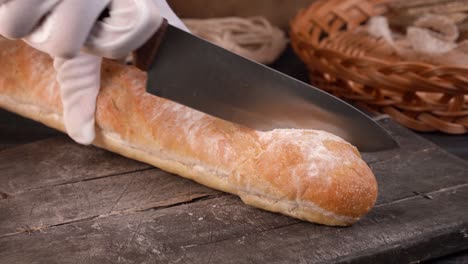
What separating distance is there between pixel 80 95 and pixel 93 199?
198 mm

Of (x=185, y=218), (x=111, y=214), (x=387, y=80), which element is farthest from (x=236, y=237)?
(x=387, y=80)

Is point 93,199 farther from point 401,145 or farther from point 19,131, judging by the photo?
point 401,145

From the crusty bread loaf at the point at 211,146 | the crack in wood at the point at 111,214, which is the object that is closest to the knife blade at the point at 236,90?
the crusty bread loaf at the point at 211,146

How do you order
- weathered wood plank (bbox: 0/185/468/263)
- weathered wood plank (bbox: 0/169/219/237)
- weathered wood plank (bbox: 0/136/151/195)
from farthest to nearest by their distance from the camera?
weathered wood plank (bbox: 0/136/151/195), weathered wood plank (bbox: 0/169/219/237), weathered wood plank (bbox: 0/185/468/263)

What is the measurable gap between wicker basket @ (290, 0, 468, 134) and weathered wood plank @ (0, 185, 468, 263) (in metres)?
0.41

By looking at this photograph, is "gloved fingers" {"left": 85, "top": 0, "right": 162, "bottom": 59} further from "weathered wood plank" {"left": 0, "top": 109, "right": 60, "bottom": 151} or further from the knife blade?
"weathered wood plank" {"left": 0, "top": 109, "right": 60, "bottom": 151}

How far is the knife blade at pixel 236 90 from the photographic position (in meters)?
1.00

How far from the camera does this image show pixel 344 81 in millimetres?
1553

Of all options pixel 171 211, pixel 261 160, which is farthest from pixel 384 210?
pixel 171 211

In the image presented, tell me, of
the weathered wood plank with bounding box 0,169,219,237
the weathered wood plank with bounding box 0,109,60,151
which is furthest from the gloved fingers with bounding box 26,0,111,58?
the weathered wood plank with bounding box 0,109,60,151

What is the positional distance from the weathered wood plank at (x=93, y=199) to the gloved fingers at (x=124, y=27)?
0.25 meters

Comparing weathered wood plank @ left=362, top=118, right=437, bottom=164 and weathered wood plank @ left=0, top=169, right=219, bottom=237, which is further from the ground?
weathered wood plank @ left=362, top=118, right=437, bottom=164

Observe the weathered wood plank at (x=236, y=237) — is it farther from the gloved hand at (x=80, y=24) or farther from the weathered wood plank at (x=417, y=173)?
the gloved hand at (x=80, y=24)

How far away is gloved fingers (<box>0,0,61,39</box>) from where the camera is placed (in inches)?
35.0
